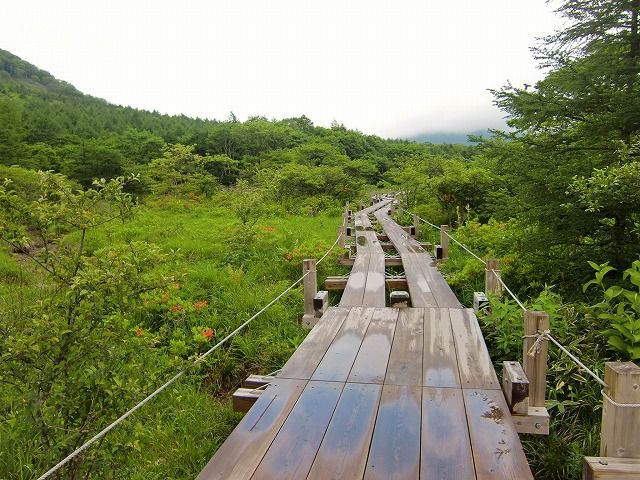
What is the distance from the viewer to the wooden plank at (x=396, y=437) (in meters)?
1.95

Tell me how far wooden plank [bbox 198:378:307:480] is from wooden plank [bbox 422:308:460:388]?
930 millimetres

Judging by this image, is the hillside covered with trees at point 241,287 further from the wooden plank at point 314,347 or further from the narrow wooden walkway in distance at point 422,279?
the wooden plank at point 314,347

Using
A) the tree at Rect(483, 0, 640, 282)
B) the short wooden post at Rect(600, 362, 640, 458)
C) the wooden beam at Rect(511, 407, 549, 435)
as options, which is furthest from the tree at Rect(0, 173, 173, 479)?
the tree at Rect(483, 0, 640, 282)

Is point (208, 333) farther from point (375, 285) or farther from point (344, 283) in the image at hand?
point (375, 285)

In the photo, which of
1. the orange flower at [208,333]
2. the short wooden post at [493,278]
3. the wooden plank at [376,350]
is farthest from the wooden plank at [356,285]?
the orange flower at [208,333]

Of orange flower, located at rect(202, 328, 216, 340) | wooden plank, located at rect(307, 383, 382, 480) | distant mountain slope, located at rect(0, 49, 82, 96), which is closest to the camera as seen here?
wooden plank, located at rect(307, 383, 382, 480)

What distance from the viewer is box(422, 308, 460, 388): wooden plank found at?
2.90 metres

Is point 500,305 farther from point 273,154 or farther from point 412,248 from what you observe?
point 273,154

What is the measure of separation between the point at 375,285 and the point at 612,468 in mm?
4140

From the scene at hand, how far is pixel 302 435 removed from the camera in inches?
89.2

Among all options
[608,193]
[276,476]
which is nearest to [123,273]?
[276,476]

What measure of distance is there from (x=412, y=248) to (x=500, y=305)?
5.12m

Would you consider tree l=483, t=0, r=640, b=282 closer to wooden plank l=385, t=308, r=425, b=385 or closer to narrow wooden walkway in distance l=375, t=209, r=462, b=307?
narrow wooden walkway in distance l=375, t=209, r=462, b=307

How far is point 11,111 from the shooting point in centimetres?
2592
